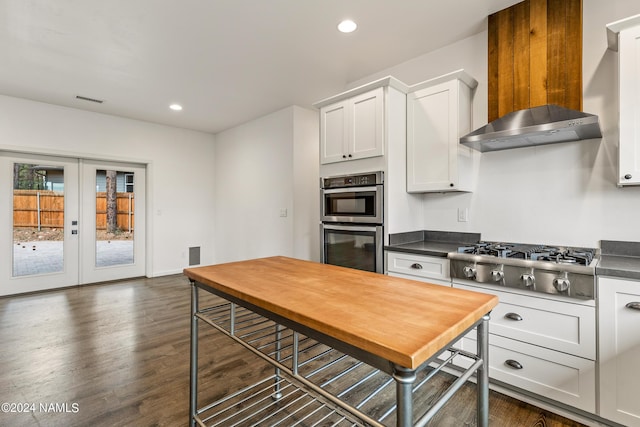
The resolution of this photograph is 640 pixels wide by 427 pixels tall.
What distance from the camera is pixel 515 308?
1.93 m

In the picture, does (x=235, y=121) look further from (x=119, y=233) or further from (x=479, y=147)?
(x=479, y=147)

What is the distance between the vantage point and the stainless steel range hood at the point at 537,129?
1863 millimetres

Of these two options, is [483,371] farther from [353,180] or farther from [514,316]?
[353,180]

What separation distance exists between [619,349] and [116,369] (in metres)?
3.24

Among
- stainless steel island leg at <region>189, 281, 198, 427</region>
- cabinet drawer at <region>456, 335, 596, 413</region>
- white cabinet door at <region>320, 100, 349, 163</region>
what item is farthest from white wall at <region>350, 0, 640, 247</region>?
stainless steel island leg at <region>189, 281, 198, 427</region>

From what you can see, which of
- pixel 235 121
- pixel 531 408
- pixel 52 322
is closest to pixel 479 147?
pixel 531 408

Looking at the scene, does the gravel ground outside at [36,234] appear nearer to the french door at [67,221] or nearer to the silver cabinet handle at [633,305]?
the french door at [67,221]

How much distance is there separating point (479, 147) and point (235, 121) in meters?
4.05

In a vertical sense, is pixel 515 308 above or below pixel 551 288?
below

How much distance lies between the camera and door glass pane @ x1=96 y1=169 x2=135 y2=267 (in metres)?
4.98

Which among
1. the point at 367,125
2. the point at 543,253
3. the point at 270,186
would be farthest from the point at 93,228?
the point at 543,253

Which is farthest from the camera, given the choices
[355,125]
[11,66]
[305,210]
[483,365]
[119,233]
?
[119,233]

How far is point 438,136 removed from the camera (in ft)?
8.64

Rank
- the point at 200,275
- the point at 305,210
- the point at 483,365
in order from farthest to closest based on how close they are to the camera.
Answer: the point at 305,210
the point at 200,275
the point at 483,365
